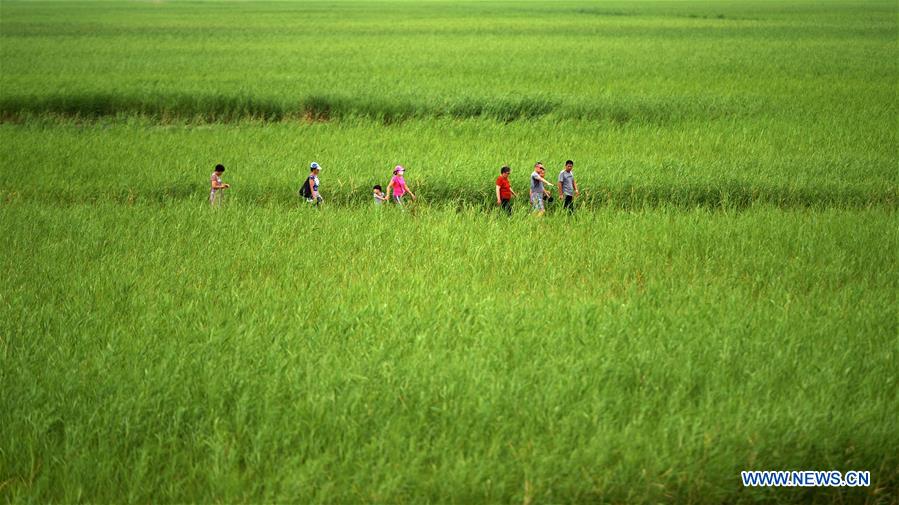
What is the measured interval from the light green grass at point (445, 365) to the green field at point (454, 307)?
0.03m

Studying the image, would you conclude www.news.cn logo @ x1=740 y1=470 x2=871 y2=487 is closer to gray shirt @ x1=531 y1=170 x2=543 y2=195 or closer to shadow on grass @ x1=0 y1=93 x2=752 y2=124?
gray shirt @ x1=531 y1=170 x2=543 y2=195

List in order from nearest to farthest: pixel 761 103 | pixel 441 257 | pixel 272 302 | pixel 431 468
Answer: pixel 431 468, pixel 272 302, pixel 441 257, pixel 761 103

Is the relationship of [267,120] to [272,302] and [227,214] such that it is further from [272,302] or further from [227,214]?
[272,302]

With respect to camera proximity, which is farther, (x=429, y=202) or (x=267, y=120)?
(x=267, y=120)

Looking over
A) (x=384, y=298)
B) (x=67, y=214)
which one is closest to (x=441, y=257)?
(x=384, y=298)

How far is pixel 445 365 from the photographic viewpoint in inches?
242

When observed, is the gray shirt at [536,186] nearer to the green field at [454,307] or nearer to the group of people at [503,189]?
the group of people at [503,189]

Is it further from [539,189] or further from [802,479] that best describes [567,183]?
[802,479]

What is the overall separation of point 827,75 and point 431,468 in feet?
73.8

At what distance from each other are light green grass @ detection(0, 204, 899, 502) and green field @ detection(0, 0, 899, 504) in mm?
26

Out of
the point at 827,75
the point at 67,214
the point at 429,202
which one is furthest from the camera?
the point at 827,75

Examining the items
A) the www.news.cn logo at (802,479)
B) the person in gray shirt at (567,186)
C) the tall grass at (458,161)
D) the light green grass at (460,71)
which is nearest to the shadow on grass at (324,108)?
the light green grass at (460,71)

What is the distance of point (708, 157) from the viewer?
46.8 ft

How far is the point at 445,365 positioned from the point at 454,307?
1330 millimetres
